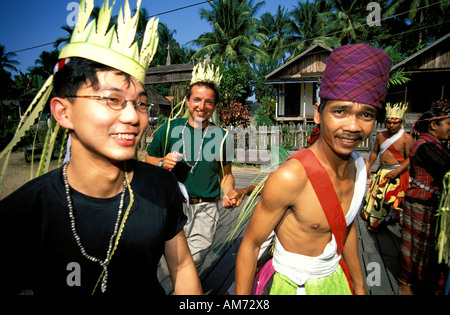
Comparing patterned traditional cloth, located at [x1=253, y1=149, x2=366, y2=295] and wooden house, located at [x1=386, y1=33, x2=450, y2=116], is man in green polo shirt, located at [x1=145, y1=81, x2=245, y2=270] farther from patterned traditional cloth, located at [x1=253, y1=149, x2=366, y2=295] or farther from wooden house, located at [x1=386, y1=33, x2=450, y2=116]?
wooden house, located at [x1=386, y1=33, x2=450, y2=116]

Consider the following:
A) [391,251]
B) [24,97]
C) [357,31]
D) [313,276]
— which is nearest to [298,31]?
[357,31]

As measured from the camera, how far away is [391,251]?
12.7 feet

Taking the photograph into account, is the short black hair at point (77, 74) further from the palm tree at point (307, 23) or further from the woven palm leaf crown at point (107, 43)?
the palm tree at point (307, 23)

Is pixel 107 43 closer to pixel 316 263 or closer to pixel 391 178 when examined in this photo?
pixel 316 263

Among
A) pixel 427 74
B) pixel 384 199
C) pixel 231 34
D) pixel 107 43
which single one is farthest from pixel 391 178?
pixel 231 34

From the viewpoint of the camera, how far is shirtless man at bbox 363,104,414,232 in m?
4.55

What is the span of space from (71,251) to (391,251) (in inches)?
171

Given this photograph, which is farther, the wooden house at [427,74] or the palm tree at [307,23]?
the palm tree at [307,23]

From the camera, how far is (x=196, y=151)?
9.45 ft

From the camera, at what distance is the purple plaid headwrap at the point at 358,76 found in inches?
58.0

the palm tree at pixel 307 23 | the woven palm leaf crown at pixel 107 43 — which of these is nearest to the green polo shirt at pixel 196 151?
the woven palm leaf crown at pixel 107 43

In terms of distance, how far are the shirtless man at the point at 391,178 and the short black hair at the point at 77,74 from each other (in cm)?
463

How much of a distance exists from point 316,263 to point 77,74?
1.64m
